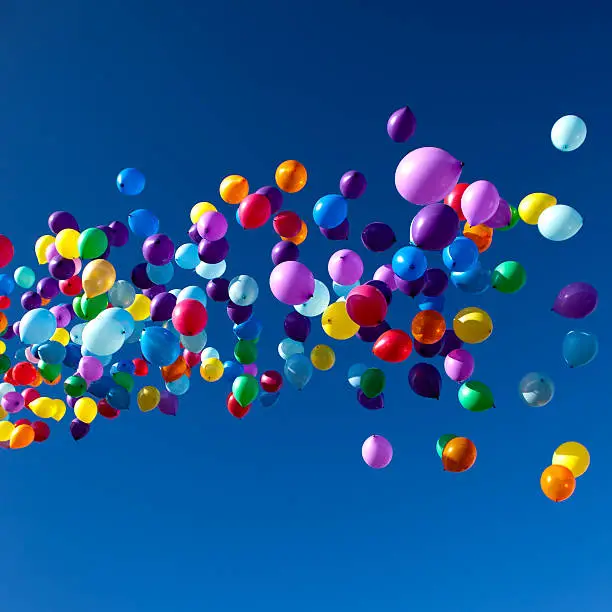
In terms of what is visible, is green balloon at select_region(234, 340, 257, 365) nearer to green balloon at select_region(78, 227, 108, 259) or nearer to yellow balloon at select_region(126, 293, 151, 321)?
yellow balloon at select_region(126, 293, 151, 321)

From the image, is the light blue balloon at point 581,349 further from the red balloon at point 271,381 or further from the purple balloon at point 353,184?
the red balloon at point 271,381

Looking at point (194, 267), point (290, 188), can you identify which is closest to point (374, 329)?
point (290, 188)

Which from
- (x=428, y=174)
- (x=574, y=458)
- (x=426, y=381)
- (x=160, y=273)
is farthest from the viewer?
(x=160, y=273)

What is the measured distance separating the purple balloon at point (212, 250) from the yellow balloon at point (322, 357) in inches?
65.9

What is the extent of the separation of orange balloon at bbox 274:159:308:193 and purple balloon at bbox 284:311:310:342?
1554mm

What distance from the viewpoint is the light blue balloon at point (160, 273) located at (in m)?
7.42

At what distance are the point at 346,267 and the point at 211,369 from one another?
7.85 feet

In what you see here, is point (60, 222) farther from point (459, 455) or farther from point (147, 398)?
point (459, 455)

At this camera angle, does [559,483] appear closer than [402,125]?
Yes

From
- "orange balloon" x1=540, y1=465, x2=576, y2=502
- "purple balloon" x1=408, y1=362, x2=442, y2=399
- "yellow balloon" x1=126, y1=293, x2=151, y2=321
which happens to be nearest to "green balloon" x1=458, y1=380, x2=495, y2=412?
"purple balloon" x1=408, y1=362, x2=442, y2=399

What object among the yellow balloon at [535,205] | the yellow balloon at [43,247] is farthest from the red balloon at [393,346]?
the yellow balloon at [43,247]

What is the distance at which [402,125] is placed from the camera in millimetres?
6332

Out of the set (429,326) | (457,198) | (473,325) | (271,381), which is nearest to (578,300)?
(473,325)

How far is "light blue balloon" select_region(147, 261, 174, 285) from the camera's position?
7.42 meters
